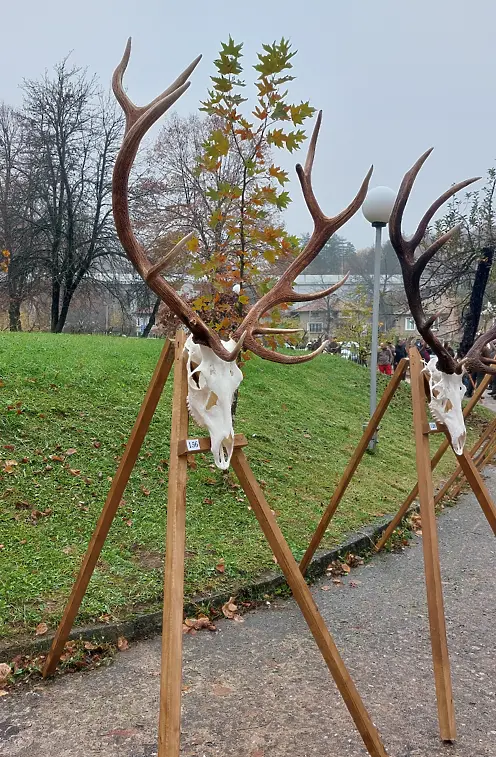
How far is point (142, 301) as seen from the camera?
28250 mm

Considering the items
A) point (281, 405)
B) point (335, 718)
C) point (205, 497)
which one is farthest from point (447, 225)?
point (335, 718)

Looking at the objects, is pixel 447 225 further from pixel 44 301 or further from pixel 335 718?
pixel 44 301

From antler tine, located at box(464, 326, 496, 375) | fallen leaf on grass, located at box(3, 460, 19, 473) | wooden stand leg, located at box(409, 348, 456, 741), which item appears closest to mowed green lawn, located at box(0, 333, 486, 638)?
fallen leaf on grass, located at box(3, 460, 19, 473)

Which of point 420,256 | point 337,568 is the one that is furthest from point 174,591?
point 337,568

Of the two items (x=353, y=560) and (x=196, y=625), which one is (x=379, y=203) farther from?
(x=196, y=625)

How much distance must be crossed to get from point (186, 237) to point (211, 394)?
817mm

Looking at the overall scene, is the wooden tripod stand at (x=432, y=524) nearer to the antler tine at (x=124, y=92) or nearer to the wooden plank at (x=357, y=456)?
the wooden plank at (x=357, y=456)

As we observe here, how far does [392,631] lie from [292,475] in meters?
3.41

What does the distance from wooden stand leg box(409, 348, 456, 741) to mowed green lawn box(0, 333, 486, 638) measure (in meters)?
1.84

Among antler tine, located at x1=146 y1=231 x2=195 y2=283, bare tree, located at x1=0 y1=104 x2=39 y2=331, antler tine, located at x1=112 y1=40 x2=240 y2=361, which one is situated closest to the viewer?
antler tine, located at x1=146 y1=231 x2=195 y2=283

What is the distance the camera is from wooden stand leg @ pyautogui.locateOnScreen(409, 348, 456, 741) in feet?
10.8

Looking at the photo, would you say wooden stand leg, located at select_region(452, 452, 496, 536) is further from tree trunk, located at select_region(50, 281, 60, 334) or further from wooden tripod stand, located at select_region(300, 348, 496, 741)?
tree trunk, located at select_region(50, 281, 60, 334)

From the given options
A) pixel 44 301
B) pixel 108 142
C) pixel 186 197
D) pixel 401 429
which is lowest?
pixel 401 429

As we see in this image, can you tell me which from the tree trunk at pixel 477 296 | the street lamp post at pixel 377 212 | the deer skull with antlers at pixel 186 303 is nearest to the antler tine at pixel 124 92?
the deer skull with antlers at pixel 186 303
